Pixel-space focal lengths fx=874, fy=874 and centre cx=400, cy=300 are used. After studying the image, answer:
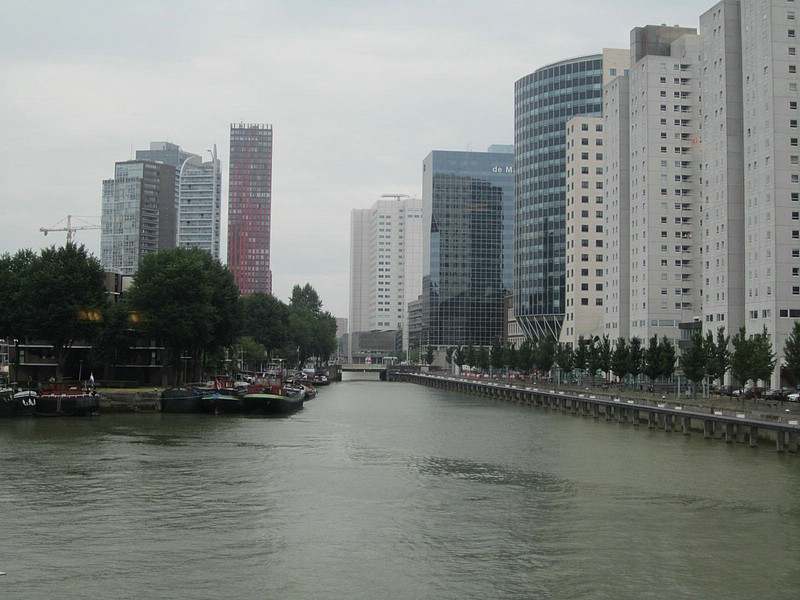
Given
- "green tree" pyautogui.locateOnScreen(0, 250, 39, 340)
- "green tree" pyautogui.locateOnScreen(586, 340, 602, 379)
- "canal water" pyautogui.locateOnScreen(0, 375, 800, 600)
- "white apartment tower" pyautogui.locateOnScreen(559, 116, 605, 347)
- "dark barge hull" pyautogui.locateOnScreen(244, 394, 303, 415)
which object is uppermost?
"white apartment tower" pyautogui.locateOnScreen(559, 116, 605, 347)

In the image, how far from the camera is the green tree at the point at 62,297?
104 metres

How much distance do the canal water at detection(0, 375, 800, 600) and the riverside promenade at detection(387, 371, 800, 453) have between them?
6.96 feet

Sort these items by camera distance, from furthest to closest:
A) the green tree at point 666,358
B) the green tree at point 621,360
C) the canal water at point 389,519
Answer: the green tree at point 621,360
the green tree at point 666,358
the canal water at point 389,519

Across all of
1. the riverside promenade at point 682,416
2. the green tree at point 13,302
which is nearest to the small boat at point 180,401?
the green tree at point 13,302

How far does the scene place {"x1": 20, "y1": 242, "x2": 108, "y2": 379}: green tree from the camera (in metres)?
104

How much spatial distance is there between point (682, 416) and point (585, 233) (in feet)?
349

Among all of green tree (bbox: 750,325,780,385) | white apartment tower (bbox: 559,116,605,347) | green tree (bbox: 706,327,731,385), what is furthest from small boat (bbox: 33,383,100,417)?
white apartment tower (bbox: 559,116,605,347)

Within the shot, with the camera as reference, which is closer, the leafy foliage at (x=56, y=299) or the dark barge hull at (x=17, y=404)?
the dark barge hull at (x=17, y=404)

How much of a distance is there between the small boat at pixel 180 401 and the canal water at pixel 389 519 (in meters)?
29.3

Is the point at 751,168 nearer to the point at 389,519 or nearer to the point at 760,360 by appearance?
the point at 760,360

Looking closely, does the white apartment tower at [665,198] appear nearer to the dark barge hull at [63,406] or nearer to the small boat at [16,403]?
the dark barge hull at [63,406]

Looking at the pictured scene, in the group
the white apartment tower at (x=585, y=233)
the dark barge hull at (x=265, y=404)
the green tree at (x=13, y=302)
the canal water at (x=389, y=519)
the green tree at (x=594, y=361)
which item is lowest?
the canal water at (x=389, y=519)

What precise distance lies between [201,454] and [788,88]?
94734 mm

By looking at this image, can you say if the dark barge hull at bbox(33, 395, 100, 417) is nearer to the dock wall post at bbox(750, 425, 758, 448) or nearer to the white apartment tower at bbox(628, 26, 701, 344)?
the dock wall post at bbox(750, 425, 758, 448)
